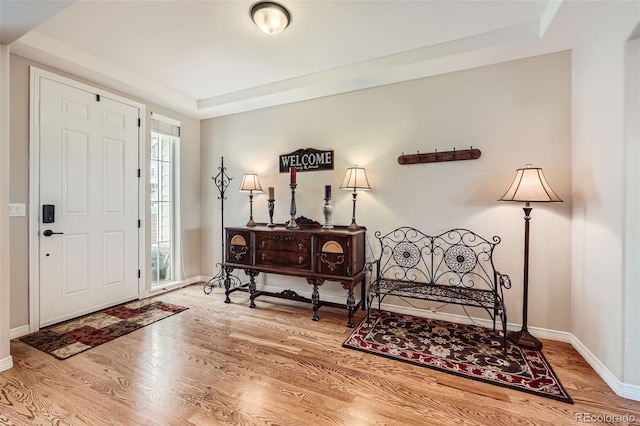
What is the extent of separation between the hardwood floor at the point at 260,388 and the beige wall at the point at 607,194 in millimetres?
340

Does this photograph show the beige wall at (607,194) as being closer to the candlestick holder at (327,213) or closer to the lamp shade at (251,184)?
the candlestick holder at (327,213)

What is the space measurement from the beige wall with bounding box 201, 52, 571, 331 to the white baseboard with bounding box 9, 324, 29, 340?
233 centimetres

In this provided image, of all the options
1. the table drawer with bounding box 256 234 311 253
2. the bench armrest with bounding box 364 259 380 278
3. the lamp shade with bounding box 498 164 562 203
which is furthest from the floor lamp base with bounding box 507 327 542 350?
the table drawer with bounding box 256 234 311 253

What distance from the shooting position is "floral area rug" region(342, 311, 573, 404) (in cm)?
190

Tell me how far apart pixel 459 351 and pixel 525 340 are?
610 mm

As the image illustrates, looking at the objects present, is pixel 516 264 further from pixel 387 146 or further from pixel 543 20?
pixel 543 20

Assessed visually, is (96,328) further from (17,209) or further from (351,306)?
(351,306)

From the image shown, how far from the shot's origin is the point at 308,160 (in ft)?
11.6

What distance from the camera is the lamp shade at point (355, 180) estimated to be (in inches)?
A: 119

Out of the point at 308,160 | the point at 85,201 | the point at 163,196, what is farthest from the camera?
the point at 163,196

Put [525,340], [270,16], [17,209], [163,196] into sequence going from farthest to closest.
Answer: [163,196] → [17,209] → [525,340] → [270,16]

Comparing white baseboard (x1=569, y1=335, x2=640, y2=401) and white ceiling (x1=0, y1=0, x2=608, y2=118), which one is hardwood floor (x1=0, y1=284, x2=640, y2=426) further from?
white ceiling (x1=0, y1=0, x2=608, y2=118)

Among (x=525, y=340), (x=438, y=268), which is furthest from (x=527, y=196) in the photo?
(x=525, y=340)

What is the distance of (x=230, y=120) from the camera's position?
413 cm
